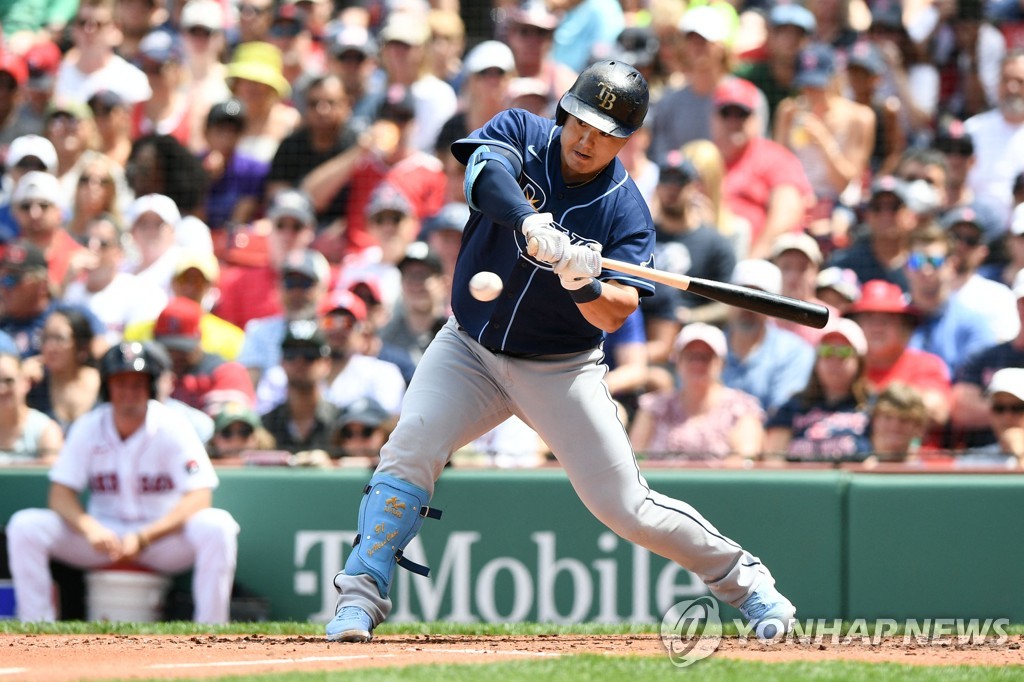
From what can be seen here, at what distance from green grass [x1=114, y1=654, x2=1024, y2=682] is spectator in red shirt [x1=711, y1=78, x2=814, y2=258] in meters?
4.78

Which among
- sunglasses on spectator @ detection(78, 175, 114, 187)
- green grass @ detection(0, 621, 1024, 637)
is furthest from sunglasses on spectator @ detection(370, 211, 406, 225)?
green grass @ detection(0, 621, 1024, 637)

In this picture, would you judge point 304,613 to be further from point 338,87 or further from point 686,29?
point 686,29

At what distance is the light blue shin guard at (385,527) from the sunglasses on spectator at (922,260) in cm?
424

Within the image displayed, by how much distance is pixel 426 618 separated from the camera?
717 cm

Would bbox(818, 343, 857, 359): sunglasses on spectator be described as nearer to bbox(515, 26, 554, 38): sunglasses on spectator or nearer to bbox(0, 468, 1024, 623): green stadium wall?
bbox(0, 468, 1024, 623): green stadium wall

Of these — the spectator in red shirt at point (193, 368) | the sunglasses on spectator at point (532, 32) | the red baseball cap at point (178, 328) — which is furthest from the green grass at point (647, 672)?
the sunglasses on spectator at point (532, 32)

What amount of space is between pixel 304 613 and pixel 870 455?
282 centimetres

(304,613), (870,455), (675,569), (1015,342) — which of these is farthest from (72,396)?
(1015,342)

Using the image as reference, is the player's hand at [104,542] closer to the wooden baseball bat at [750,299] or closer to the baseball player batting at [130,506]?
the baseball player batting at [130,506]

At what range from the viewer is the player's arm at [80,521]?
7047 millimetres

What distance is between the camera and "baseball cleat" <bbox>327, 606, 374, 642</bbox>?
482 cm

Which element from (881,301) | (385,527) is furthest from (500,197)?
(881,301)

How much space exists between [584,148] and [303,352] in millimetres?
3597

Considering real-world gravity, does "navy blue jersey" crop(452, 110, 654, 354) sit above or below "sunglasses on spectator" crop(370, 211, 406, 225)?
below
